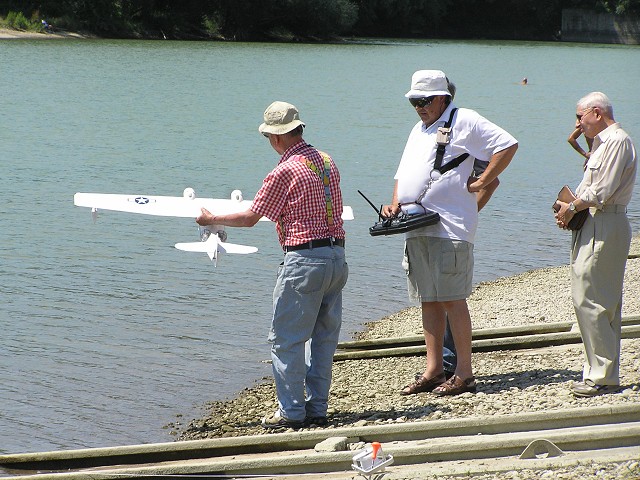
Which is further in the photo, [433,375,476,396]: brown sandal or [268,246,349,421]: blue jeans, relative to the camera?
[433,375,476,396]: brown sandal

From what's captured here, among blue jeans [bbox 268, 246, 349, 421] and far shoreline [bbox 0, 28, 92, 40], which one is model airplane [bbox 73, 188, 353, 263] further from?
far shoreline [bbox 0, 28, 92, 40]

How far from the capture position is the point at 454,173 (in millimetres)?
6133

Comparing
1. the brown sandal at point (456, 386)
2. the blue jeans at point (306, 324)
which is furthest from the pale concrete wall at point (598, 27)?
the blue jeans at point (306, 324)

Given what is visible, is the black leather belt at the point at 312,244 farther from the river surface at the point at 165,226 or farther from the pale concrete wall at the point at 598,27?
the pale concrete wall at the point at 598,27

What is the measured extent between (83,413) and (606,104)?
4.44m

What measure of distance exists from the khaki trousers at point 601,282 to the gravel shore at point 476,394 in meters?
0.21

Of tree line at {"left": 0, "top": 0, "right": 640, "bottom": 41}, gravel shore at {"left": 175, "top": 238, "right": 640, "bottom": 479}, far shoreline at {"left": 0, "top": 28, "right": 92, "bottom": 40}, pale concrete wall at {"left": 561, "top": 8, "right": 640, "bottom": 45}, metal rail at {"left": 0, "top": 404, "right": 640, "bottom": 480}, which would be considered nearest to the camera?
metal rail at {"left": 0, "top": 404, "right": 640, "bottom": 480}

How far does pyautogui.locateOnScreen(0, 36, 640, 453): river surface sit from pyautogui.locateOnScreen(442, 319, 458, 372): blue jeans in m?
2.00

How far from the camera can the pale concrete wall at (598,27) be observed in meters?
101

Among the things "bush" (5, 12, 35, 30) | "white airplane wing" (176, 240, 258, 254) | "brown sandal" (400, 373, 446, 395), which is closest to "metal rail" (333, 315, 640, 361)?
"brown sandal" (400, 373, 446, 395)

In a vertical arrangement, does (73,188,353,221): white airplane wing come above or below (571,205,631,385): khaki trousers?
above

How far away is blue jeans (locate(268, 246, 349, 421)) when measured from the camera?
5.83 metres

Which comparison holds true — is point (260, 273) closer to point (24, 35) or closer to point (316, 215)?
point (316, 215)

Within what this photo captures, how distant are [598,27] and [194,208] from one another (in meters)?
103
